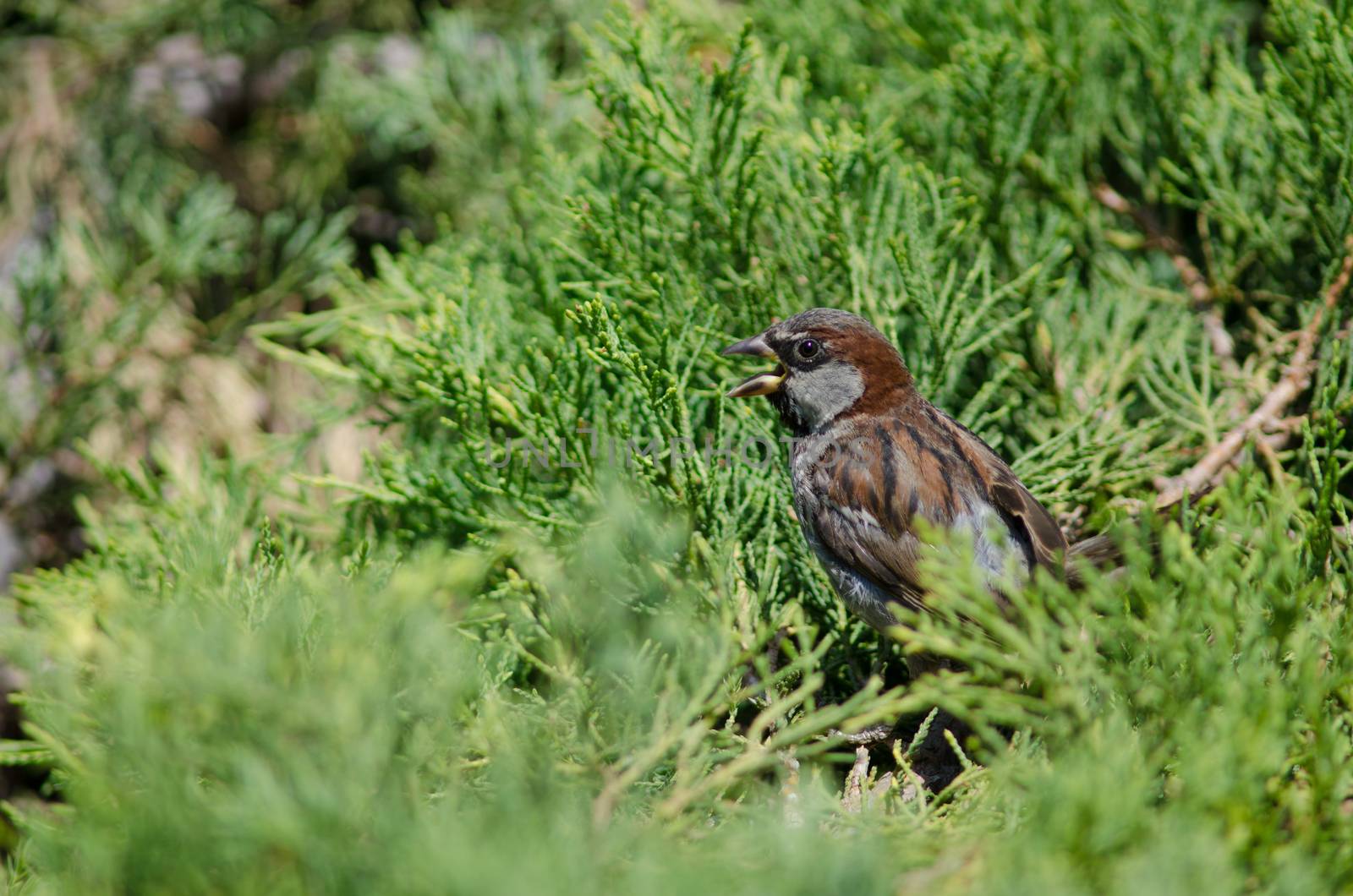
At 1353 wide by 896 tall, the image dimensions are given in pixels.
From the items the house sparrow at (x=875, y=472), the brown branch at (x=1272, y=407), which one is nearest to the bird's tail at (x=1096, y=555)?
the house sparrow at (x=875, y=472)

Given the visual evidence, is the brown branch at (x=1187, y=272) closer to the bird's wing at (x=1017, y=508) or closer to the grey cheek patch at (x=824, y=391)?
the bird's wing at (x=1017, y=508)

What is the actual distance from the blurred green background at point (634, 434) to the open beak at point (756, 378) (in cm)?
7

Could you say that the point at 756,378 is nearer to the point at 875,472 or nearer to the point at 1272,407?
the point at 875,472

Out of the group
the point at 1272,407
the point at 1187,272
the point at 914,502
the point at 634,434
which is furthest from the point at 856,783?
the point at 1187,272

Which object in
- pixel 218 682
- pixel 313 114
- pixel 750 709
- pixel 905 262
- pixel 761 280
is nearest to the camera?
pixel 218 682

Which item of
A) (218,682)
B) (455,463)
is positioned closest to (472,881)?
(218,682)

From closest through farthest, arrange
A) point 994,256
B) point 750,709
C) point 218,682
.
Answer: point 218,682
point 750,709
point 994,256

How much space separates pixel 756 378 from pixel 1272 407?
1015mm

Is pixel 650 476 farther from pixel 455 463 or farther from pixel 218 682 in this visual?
pixel 218 682

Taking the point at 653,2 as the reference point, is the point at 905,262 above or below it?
below

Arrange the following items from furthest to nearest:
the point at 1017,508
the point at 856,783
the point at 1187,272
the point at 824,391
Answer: the point at 1187,272
the point at 824,391
the point at 1017,508
the point at 856,783

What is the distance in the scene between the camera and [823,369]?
7.02ft

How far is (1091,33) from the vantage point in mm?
2520

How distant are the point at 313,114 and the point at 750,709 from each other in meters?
2.49
